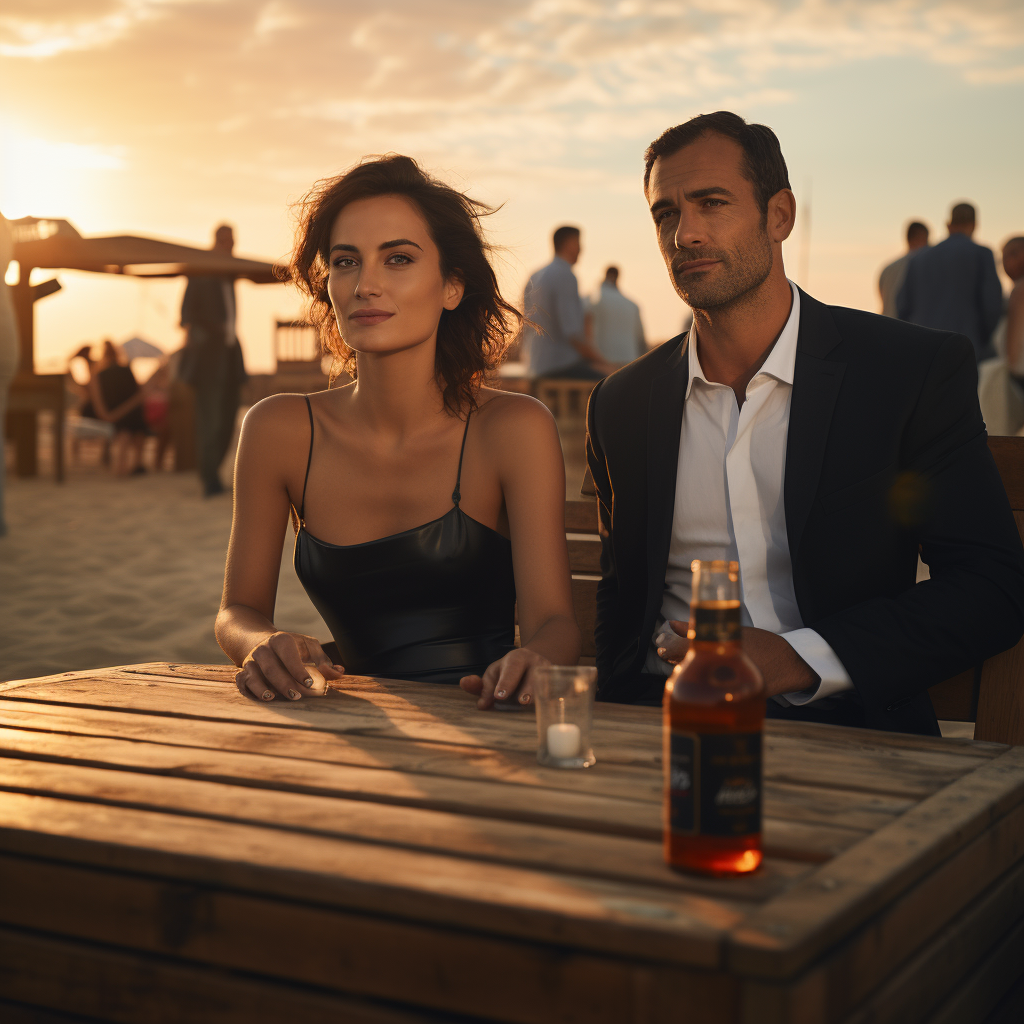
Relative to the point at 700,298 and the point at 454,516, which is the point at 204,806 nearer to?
the point at 454,516

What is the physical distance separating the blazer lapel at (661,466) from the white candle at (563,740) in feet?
3.17

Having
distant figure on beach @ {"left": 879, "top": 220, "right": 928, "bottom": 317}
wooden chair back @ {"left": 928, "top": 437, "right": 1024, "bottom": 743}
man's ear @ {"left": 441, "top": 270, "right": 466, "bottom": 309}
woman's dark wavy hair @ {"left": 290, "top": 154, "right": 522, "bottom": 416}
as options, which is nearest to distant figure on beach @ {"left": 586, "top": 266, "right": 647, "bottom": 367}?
distant figure on beach @ {"left": 879, "top": 220, "right": 928, "bottom": 317}

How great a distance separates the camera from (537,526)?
8.69ft

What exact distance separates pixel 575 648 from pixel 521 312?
1.15m

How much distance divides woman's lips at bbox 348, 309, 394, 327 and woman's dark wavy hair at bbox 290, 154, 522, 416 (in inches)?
9.5

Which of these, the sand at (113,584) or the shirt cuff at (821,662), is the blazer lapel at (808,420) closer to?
the shirt cuff at (821,662)

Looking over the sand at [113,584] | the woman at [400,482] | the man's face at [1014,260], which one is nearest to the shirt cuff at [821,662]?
the woman at [400,482]

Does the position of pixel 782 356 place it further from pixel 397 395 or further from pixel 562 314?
pixel 562 314

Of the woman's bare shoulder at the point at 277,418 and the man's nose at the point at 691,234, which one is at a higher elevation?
the man's nose at the point at 691,234

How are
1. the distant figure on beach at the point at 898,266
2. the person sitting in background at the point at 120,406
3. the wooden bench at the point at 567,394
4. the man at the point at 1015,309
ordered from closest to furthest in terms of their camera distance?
the man at the point at 1015,309, the distant figure on beach at the point at 898,266, the wooden bench at the point at 567,394, the person sitting in background at the point at 120,406

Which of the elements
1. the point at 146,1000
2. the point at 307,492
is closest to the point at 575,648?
the point at 307,492

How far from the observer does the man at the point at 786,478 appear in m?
2.17

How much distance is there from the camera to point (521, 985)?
1.04m

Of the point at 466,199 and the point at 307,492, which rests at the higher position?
the point at 466,199
